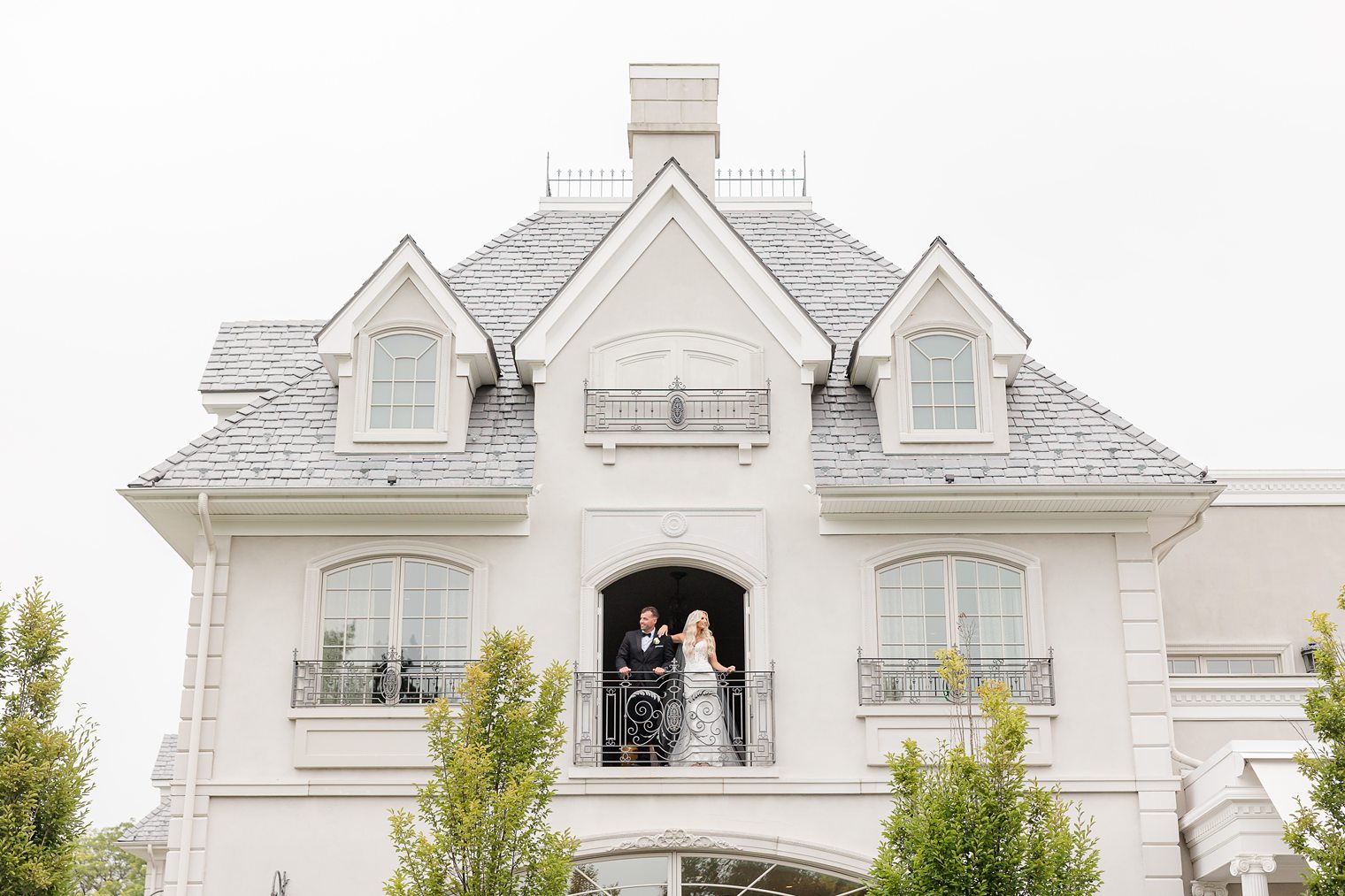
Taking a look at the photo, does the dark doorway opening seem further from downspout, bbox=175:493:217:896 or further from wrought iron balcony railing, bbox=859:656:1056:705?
downspout, bbox=175:493:217:896

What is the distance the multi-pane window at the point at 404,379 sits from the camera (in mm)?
17766

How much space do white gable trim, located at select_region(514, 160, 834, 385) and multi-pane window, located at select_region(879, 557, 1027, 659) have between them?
261 cm

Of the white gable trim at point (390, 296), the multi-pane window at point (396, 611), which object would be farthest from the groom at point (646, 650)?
the white gable trim at point (390, 296)

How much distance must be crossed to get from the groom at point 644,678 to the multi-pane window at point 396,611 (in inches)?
73.4

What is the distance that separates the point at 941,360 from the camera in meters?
17.9

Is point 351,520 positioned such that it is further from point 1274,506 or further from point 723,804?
point 1274,506

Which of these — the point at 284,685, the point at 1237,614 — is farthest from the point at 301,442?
the point at 1237,614

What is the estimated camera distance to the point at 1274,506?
23.2 m

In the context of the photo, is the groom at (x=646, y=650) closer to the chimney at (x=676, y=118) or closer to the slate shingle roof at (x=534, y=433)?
the slate shingle roof at (x=534, y=433)

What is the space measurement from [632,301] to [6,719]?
8154 mm

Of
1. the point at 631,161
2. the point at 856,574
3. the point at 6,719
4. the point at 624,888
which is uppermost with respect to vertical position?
the point at 631,161

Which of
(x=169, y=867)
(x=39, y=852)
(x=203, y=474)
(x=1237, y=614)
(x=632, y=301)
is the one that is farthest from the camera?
(x=1237, y=614)

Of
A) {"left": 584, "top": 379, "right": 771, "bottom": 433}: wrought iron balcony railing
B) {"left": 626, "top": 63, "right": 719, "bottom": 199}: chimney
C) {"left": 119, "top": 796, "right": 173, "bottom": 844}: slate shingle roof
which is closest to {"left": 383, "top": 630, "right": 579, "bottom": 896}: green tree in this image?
{"left": 584, "top": 379, "right": 771, "bottom": 433}: wrought iron balcony railing

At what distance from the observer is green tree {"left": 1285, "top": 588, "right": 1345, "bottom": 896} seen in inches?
520
